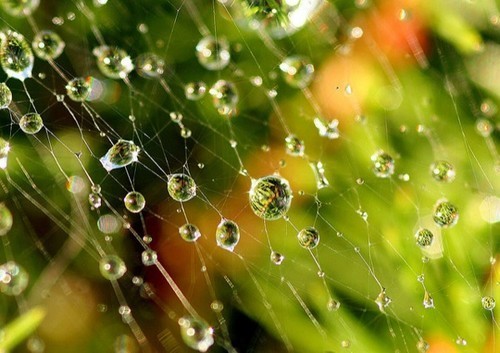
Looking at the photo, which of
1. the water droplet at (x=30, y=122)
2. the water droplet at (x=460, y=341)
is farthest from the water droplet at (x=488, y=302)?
the water droplet at (x=30, y=122)

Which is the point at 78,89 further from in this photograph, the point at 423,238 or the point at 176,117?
the point at 423,238

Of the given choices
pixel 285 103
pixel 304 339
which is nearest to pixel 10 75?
pixel 285 103

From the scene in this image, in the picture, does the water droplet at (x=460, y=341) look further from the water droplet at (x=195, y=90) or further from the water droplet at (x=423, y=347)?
the water droplet at (x=195, y=90)

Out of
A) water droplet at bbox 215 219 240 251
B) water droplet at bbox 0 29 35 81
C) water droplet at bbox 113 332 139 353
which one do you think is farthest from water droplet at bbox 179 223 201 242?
water droplet at bbox 0 29 35 81

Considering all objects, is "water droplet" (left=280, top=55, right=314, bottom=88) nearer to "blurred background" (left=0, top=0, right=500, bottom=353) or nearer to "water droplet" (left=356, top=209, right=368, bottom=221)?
"blurred background" (left=0, top=0, right=500, bottom=353)

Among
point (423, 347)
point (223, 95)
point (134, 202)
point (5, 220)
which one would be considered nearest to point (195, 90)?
point (223, 95)

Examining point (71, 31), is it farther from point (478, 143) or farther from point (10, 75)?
point (478, 143)
